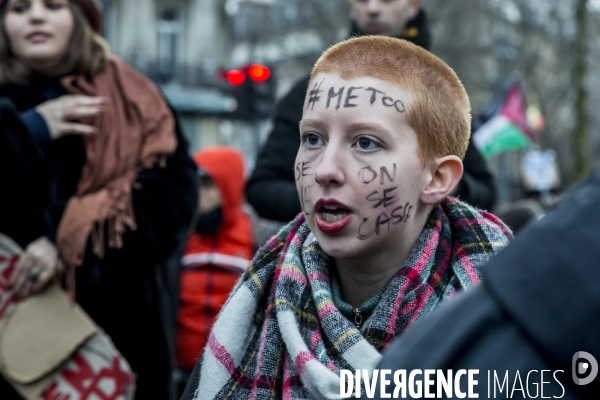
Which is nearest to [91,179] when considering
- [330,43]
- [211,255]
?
[211,255]

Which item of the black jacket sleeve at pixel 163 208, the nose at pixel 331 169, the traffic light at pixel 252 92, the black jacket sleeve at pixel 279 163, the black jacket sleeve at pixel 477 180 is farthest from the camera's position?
the traffic light at pixel 252 92

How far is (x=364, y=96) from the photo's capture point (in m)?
1.90

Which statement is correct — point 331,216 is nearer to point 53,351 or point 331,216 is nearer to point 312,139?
point 312,139

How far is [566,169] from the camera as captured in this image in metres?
30.2

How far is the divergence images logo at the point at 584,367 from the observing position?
2.54 ft

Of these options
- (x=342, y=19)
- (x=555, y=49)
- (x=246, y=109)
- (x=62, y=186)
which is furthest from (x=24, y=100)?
(x=555, y=49)

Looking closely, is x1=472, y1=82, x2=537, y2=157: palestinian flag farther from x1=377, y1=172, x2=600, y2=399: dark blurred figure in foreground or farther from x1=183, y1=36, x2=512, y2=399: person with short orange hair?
x1=377, y1=172, x2=600, y2=399: dark blurred figure in foreground

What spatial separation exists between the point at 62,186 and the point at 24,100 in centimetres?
40

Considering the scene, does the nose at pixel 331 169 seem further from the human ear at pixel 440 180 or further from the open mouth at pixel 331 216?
the human ear at pixel 440 180

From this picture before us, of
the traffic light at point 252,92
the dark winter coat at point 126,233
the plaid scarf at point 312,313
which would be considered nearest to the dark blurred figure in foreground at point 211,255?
the dark winter coat at point 126,233

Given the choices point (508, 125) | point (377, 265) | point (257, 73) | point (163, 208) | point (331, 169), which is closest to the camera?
point (331, 169)

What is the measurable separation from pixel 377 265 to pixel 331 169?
0.87ft

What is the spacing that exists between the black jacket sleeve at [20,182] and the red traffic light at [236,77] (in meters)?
9.23

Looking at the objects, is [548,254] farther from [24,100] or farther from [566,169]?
[566,169]
